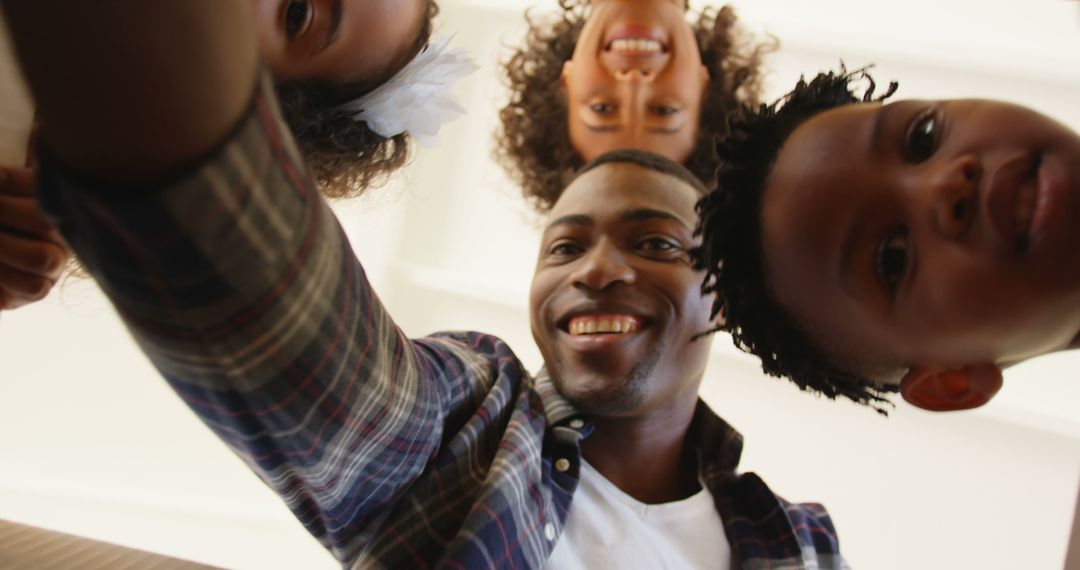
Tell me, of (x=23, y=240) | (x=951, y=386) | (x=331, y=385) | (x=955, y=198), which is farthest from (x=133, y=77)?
(x=951, y=386)

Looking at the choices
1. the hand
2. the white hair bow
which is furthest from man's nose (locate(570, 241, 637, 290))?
the hand

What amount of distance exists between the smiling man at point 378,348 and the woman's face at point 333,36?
28cm

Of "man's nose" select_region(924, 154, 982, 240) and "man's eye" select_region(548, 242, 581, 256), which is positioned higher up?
"man's nose" select_region(924, 154, 982, 240)

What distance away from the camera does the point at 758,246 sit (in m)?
0.77

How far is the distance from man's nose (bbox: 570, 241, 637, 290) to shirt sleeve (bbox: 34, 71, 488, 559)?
292 millimetres

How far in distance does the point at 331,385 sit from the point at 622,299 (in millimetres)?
448

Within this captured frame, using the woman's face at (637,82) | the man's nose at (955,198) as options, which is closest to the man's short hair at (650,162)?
the woman's face at (637,82)

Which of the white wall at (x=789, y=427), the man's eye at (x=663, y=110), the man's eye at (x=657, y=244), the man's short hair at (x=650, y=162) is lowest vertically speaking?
the white wall at (x=789, y=427)

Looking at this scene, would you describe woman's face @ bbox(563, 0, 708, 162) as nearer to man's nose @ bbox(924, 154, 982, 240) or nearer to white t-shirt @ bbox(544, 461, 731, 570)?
white t-shirt @ bbox(544, 461, 731, 570)

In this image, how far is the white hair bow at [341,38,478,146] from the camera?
98cm

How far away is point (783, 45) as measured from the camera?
1776mm

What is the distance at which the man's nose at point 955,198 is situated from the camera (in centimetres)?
58

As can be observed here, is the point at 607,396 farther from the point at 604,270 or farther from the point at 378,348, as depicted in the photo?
the point at 378,348

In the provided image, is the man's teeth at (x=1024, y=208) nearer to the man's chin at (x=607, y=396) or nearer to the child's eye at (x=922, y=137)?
the child's eye at (x=922, y=137)
